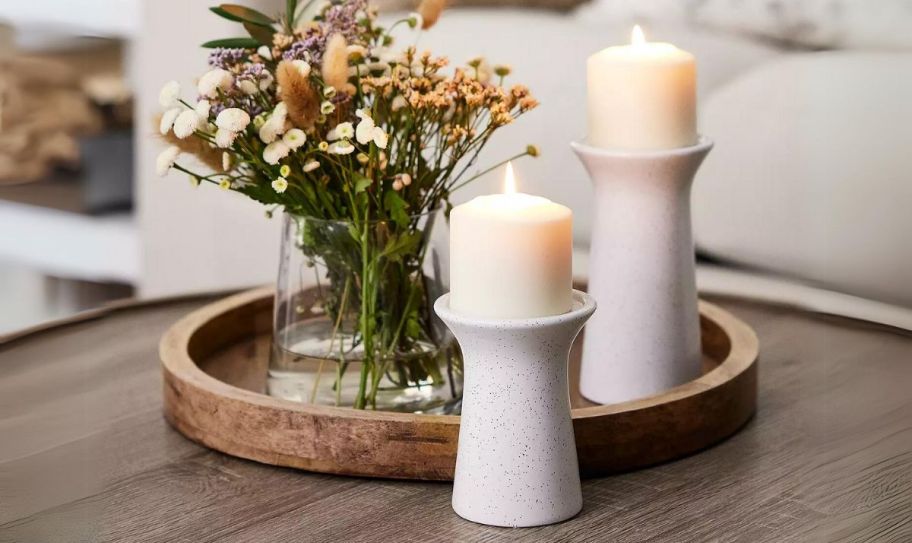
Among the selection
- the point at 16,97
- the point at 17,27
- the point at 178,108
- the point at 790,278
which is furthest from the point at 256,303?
the point at 17,27

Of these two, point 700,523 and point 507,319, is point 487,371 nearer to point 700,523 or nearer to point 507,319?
point 507,319

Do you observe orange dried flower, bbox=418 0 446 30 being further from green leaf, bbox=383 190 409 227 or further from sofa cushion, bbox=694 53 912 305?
sofa cushion, bbox=694 53 912 305

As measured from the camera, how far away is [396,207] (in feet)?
2.56

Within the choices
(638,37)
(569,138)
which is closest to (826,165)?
(569,138)

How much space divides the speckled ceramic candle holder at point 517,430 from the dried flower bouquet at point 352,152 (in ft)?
0.40

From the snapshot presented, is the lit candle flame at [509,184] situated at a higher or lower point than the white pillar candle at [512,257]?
higher

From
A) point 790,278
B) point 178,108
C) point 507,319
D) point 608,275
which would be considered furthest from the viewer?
point 790,278

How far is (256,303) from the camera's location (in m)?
1.05

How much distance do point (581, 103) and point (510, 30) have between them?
0.70ft

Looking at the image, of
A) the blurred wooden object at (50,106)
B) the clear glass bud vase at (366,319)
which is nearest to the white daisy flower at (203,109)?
the clear glass bud vase at (366,319)

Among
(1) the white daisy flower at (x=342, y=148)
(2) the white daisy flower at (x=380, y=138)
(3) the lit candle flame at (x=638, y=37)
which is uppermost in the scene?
(3) the lit candle flame at (x=638, y=37)

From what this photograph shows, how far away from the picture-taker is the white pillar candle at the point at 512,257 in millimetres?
650

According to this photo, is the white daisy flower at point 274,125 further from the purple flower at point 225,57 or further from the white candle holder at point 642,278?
the white candle holder at point 642,278

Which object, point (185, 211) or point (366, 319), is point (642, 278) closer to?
point (366, 319)
